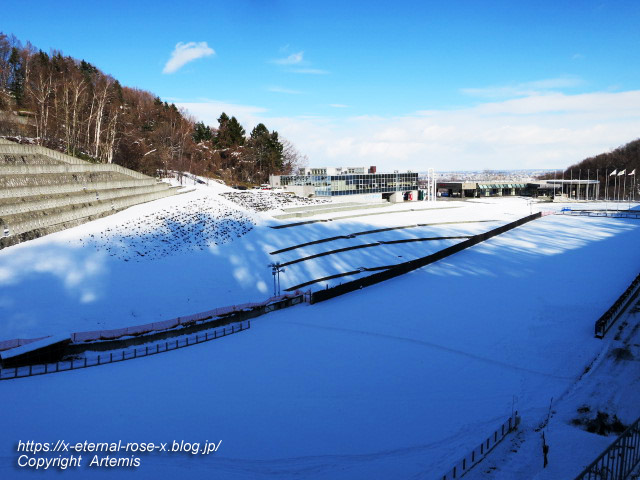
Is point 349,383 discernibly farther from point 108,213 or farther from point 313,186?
point 313,186

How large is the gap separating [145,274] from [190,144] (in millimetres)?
54776

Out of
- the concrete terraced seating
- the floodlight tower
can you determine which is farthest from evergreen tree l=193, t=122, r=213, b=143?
the floodlight tower

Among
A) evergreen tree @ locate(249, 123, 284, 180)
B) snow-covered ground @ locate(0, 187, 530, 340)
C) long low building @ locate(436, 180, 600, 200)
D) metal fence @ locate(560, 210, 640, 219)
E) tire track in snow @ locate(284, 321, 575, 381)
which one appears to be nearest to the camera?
tire track in snow @ locate(284, 321, 575, 381)

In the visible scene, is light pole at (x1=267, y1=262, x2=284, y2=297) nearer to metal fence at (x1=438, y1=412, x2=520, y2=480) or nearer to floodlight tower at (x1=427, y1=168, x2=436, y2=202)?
metal fence at (x1=438, y1=412, x2=520, y2=480)

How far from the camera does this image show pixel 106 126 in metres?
62.2

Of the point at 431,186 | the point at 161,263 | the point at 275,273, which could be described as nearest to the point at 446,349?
the point at 275,273

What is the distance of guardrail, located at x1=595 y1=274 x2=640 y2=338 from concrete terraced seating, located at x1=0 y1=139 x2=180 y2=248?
37556 mm

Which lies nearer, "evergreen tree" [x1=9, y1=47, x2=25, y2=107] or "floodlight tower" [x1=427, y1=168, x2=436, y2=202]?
"evergreen tree" [x1=9, y1=47, x2=25, y2=107]

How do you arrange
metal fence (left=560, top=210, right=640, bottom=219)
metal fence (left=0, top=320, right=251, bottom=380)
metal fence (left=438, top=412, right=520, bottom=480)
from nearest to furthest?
metal fence (left=438, top=412, right=520, bottom=480) < metal fence (left=0, top=320, right=251, bottom=380) < metal fence (left=560, top=210, right=640, bottom=219)

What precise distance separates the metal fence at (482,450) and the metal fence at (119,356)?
48.3ft

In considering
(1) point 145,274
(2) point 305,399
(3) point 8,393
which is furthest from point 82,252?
(2) point 305,399

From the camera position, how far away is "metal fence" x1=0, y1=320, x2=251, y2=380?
58.0ft

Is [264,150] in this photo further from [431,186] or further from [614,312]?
[614,312]

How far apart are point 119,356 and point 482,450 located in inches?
644
